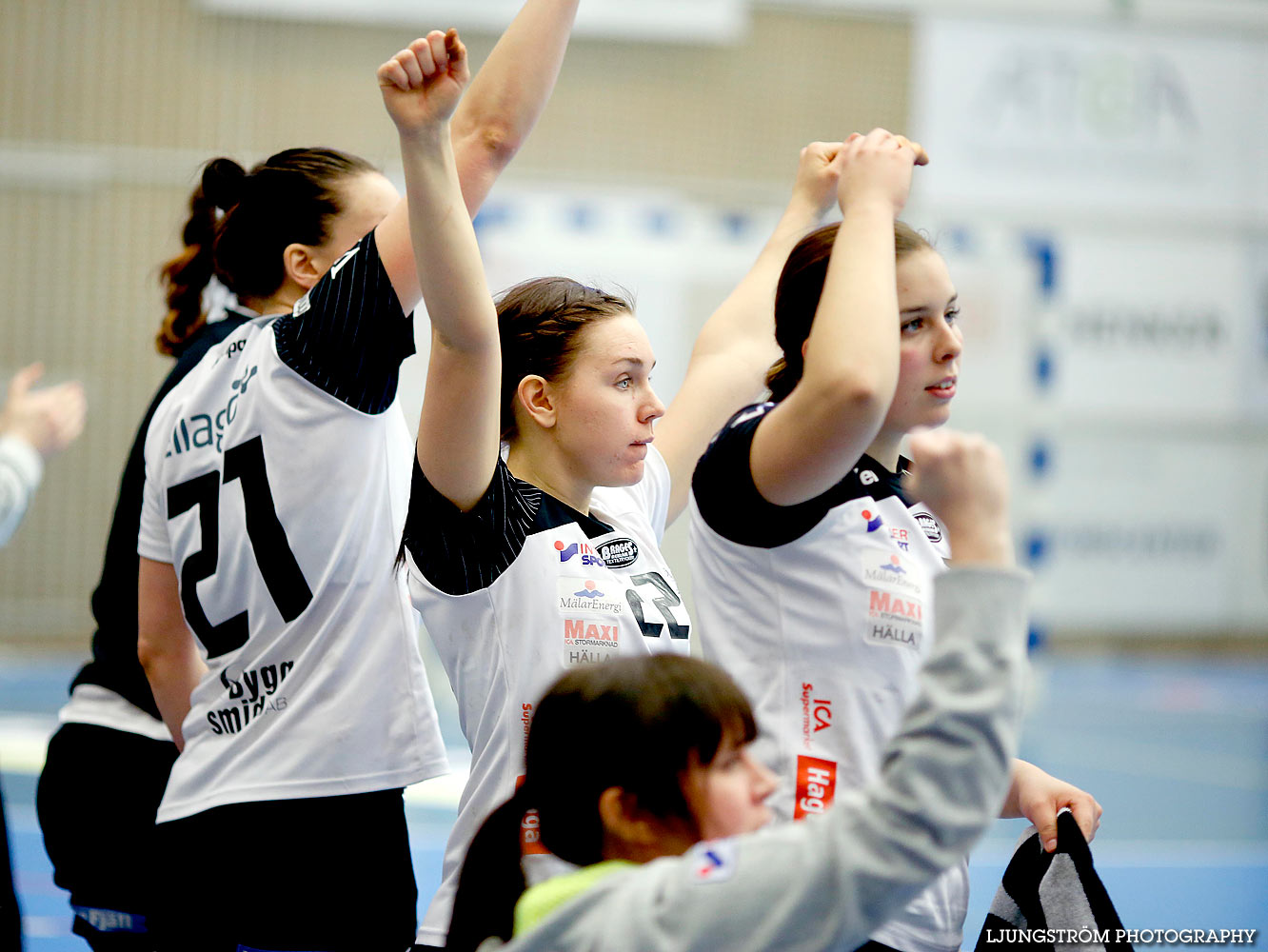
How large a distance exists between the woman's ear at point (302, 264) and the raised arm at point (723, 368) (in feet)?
1.99

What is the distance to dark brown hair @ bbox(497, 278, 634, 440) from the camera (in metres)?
1.94

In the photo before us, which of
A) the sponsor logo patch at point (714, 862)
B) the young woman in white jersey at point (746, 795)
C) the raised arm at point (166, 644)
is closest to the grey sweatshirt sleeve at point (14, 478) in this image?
the raised arm at point (166, 644)

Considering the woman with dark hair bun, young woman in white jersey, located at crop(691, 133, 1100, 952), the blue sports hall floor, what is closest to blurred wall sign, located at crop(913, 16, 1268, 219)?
the blue sports hall floor

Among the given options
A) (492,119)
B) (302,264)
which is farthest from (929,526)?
(302,264)

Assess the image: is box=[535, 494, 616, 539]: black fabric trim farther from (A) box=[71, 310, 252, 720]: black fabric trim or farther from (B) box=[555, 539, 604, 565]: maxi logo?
(A) box=[71, 310, 252, 720]: black fabric trim

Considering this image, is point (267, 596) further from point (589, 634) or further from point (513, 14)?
point (513, 14)

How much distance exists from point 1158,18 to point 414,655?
1032 centimetres

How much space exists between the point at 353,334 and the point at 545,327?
1.01 ft

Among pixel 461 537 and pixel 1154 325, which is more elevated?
pixel 1154 325

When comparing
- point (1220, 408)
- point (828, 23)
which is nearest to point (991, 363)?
point (1220, 408)

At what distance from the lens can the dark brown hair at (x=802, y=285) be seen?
170 centimetres

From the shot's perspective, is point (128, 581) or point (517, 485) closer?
point (517, 485)

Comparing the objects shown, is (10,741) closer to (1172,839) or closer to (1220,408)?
(1172,839)

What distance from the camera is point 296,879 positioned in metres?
1.83
